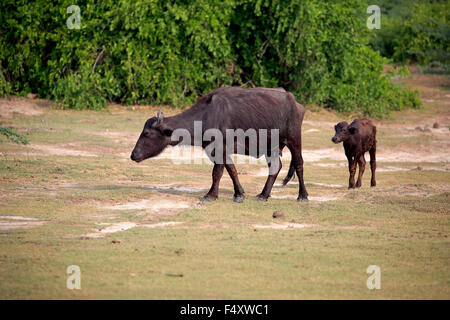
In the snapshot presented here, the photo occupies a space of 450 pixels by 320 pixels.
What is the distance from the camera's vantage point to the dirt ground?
6379 mm

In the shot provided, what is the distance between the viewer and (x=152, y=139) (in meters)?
10.6

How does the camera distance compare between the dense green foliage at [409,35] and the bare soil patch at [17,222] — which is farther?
the dense green foliage at [409,35]

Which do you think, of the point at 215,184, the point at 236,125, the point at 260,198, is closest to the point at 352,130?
the point at 260,198

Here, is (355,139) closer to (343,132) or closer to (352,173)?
(343,132)

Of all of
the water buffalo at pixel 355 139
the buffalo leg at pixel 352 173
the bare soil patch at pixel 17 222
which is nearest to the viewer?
the bare soil patch at pixel 17 222

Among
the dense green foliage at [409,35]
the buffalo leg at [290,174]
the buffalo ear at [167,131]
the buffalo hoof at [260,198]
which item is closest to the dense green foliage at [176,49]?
the dense green foliage at [409,35]

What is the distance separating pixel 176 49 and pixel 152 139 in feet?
30.4

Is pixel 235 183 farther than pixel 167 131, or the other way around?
pixel 167 131

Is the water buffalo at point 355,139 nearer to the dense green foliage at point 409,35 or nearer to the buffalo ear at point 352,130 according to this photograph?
the buffalo ear at point 352,130

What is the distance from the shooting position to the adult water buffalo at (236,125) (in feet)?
33.7

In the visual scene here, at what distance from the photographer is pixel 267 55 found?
834 inches

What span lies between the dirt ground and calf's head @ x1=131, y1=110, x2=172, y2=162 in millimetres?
576

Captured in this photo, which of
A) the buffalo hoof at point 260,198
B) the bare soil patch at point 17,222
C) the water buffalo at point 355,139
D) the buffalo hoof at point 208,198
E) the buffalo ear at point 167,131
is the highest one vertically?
the buffalo ear at point 167,131

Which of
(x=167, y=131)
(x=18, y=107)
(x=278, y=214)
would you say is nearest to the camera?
(x=278, y=214)
